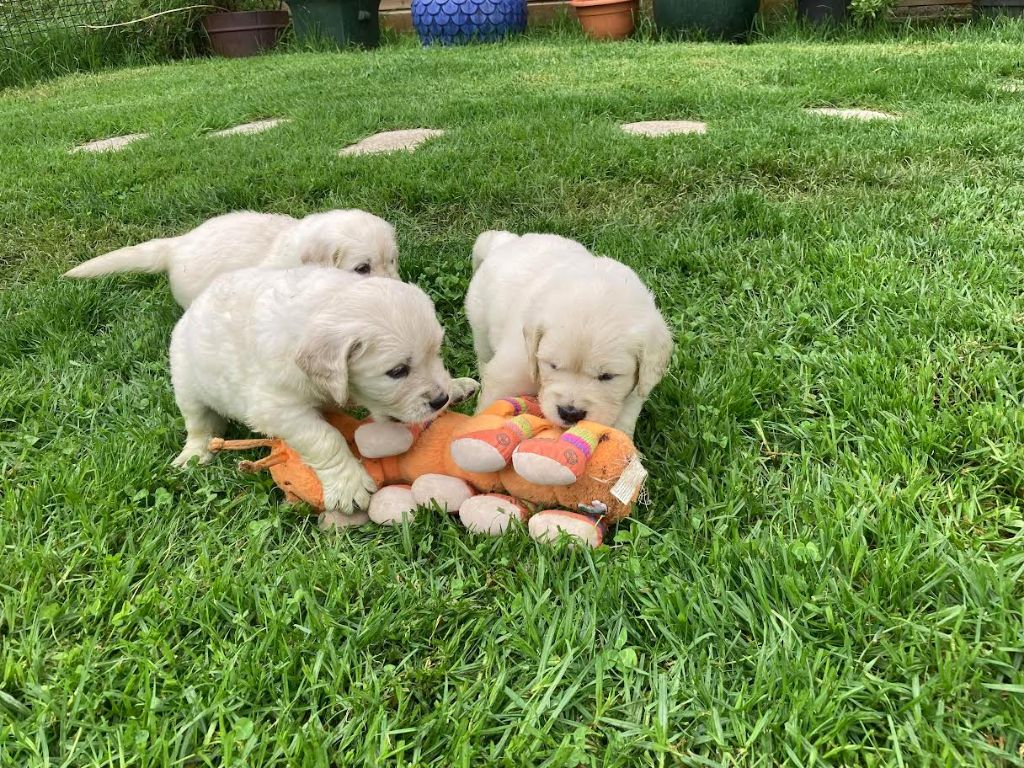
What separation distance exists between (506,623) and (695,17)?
10.6 metres

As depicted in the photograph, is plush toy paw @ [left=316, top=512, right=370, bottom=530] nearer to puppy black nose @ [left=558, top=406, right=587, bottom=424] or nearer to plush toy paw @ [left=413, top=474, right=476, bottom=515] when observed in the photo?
plush toy paw @ [left=413, top=474, right=476, bottom=515]

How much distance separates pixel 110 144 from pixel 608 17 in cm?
754

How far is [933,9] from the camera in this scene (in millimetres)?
9711

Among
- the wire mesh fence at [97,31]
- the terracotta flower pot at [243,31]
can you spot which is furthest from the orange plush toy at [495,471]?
the wire mesh fence at [97,31]

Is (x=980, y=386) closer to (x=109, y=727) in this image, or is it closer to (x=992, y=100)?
(x=109, y=727)

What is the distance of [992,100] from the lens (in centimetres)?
588

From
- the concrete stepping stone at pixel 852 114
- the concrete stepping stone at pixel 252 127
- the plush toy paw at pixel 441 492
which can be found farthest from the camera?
the concrete stepping stone at pixel 252 127

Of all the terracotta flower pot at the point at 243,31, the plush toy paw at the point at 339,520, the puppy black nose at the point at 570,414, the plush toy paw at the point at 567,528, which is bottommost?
the plush toy paw at the point at 339,520

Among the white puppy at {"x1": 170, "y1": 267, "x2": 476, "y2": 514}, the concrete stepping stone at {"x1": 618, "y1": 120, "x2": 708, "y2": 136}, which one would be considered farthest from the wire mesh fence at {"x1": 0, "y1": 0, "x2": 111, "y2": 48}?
the white puppy at {"x1": 170, "y1": 267, "x2": 476, "y2": 514}

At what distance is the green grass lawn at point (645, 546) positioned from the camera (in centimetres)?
151

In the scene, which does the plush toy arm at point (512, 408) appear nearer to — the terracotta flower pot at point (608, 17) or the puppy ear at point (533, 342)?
the puppy ear at point (533, 342)

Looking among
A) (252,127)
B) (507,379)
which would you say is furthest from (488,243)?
(252,127)

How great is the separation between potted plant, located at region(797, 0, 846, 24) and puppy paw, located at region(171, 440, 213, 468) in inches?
401

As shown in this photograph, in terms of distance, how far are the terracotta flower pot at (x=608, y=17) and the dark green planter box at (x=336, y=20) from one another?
3.46 meters
